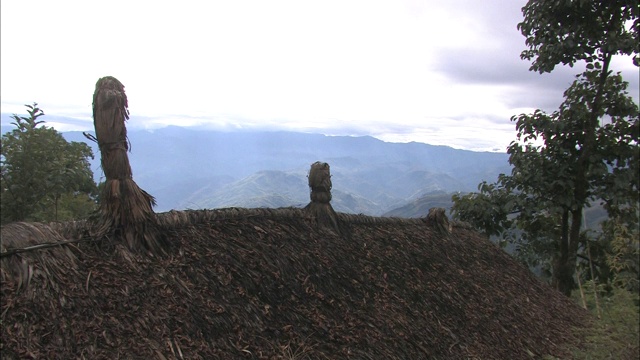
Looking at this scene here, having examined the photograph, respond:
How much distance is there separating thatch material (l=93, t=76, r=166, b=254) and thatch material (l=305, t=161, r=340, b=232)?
6.44ft

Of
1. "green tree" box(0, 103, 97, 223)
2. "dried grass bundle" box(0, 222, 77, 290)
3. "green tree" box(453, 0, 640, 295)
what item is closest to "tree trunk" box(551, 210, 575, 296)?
"green tree" box(453, 0, 640, 295)

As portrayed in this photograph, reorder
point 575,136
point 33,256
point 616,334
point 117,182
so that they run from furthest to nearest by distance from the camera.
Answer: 1. point 575,136
2. point 616,334
3. point 117,182
4. point 33,256

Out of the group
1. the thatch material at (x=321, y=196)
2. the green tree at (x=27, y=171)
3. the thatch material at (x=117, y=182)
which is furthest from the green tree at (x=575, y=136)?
the green tree at (x=27, y=171)

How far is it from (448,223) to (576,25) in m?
5.25

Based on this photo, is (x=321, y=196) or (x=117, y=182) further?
(x=321, y=196)

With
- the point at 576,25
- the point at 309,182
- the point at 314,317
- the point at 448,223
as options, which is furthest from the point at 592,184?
the point at 314,317

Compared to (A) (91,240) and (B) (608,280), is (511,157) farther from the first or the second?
(A) (91,240)

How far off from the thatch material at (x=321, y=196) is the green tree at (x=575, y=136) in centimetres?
612

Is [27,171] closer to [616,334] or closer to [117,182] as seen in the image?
[117,182]

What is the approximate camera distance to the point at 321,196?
485 cm

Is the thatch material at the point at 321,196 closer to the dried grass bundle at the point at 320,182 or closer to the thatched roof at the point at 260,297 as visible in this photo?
the dried grass bundle at the point at 320,182

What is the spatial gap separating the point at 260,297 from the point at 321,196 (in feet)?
5.58

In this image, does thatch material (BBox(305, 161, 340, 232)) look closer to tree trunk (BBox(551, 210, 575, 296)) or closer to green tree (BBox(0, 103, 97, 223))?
tree trunk (BBox(551, 210, 575, 296))

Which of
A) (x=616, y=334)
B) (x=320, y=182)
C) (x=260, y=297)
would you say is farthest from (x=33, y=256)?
(x=616, y=334)
